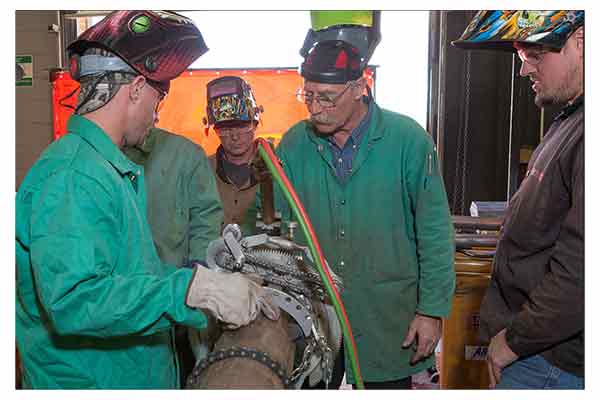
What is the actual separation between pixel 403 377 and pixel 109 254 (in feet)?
4.52

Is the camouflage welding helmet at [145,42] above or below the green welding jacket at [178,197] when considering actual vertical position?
above

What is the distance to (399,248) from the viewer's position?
2.12 metres

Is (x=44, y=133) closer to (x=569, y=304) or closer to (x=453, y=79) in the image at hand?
(x=453, y=79)

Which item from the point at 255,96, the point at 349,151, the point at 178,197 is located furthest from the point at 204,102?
the point at 349,151

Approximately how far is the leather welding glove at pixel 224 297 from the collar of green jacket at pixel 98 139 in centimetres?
38

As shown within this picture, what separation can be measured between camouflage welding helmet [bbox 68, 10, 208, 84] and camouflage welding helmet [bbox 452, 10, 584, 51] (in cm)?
92

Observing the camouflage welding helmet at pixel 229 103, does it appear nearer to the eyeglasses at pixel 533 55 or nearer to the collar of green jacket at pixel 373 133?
the collar of green jacket at pixel 373 133

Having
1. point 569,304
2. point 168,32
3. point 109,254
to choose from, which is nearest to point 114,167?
point 109,254

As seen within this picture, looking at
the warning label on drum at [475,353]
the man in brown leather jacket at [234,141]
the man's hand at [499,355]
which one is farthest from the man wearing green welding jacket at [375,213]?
the man in brown leather jacket at [234,141]

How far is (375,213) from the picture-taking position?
6.91 ft

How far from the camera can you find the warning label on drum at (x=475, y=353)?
2.82 metres

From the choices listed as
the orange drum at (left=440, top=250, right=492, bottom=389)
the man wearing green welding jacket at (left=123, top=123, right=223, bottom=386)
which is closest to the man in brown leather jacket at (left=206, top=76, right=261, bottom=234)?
the man wearing green welding jacket at (left=123, top=123, right=223, bottom=386)

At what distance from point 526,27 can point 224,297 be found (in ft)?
3.93

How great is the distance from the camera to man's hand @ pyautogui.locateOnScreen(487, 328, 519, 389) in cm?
165
